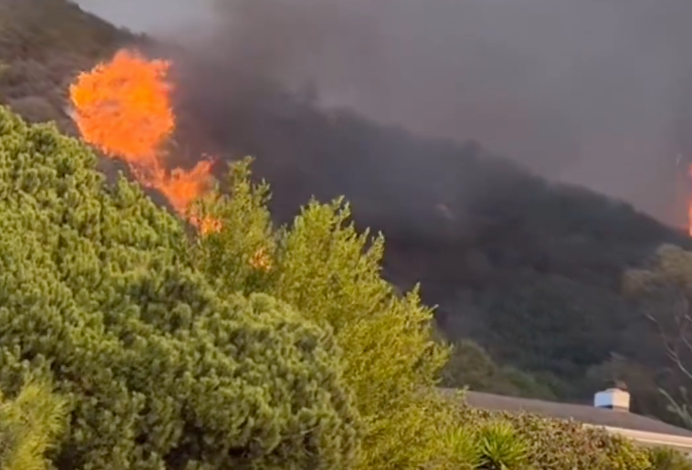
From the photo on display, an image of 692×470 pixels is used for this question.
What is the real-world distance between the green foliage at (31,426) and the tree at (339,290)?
3224 mm

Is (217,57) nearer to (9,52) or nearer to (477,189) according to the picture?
(9,52)

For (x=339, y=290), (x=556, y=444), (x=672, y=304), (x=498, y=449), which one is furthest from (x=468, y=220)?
(x=339, y=290)

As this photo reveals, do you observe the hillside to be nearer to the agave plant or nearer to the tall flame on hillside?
A: the tall flame on hillside

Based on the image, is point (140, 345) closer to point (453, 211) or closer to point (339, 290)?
point (339, 290)

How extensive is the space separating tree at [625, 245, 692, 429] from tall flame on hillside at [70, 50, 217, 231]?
19973 mm

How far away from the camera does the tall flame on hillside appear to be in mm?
34309

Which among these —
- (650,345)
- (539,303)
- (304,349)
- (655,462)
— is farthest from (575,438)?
(539,303)

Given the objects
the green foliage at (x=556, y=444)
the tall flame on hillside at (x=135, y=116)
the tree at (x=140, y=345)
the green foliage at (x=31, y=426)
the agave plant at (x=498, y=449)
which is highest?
the tall flame on hillside at (x=135, y=116)

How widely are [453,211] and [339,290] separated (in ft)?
148

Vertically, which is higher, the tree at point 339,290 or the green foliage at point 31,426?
the tree at point 339,290

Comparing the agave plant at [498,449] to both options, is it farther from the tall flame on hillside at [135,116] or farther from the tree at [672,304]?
the tree at [672,304]

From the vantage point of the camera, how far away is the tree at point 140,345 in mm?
8281

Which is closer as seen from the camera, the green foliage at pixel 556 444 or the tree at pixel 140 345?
the tree at pixel 140 345

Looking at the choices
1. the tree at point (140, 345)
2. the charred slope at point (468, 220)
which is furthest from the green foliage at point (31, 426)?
the charred slope at point (468, 220)
